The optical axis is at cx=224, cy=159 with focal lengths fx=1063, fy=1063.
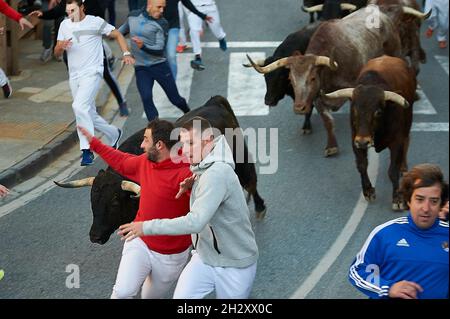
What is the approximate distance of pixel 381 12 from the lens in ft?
47.6

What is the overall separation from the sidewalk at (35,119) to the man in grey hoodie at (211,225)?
5.08 metres

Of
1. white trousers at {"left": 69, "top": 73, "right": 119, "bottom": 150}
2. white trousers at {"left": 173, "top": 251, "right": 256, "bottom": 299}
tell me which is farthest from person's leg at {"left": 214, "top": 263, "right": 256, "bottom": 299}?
white trousers at {"left": 69, "top": 73, "right": 119, "bottom": 150}

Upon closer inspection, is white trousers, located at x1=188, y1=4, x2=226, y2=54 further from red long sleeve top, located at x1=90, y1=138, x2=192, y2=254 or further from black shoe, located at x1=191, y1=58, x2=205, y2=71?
red long sleeve top, located at x1=90, y1=138, x2=192, y2=254

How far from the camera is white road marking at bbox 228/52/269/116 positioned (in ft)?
47.2

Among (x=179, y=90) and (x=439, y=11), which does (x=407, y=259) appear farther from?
(x=439, y=11)

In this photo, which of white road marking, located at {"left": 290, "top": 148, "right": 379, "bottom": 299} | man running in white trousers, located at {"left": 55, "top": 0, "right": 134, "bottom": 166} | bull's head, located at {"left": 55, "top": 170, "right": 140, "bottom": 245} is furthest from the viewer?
man running in white trousers, located at {"left": 55, "top": 0, "right": 134, "bottom": 166}

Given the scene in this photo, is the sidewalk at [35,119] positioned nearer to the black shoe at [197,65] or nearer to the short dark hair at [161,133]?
the black shoe at [197,65]

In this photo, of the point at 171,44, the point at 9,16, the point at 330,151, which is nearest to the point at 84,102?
the point at 9,16

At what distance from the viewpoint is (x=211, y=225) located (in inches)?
274

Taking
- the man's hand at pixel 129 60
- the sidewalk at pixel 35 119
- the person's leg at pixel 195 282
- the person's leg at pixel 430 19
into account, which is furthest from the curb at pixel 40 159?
the person's leg at pixel 430 19

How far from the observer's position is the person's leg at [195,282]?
7004mm

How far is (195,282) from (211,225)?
40 centimetres

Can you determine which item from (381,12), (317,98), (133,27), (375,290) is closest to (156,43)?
(133,27)

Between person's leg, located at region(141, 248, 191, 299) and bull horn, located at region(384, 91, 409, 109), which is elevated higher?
person's leg, located at region(141, 248, 191, 299)
